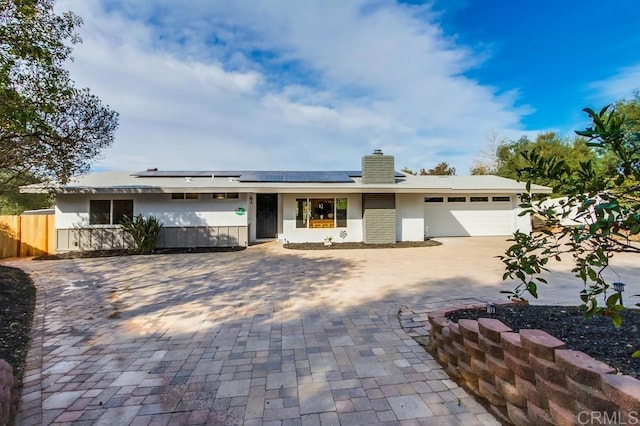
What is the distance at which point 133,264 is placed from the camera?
8648 mm

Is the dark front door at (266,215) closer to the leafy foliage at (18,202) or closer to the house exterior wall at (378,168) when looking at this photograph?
A: the house exterior wall at (378,168)

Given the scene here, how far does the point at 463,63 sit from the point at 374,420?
39.1 ft

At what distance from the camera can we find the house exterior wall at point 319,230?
1226 centimetres

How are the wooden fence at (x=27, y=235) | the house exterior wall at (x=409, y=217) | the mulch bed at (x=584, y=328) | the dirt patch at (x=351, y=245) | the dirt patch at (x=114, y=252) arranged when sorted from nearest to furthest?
the mulch bed at (x=584, y=328) < the dirt patch at (x=114, y=252) < the wooden fence at (x=27, y=235) < the dirt patch at (x=351, y=245) < the house exterior wall at (x=409, y=217)

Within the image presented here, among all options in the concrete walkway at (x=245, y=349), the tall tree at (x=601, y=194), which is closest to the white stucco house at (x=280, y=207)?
the concrete walkway at (x=245, y=349)

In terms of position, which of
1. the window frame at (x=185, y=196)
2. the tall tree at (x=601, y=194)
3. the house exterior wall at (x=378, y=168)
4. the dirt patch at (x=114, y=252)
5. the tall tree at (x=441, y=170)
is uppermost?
the tall tree at (x=441, y=170)

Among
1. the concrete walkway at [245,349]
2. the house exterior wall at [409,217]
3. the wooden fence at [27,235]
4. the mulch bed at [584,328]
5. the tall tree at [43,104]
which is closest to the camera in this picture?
the mulch bed at [584,328]

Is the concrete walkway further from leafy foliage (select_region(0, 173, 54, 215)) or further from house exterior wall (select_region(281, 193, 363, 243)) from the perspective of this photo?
leafy foliage (select_region(0, 173, 54, 215))

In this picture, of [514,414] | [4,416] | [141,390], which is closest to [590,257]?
[514,414]

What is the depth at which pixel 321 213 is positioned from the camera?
12.5 m

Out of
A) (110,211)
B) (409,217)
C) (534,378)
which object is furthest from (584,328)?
(110,211)

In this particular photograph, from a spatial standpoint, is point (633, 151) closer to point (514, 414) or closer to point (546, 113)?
point (514, 414)

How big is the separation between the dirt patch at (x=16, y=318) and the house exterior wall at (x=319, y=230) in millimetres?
7755

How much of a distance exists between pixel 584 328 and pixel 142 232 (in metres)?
11.7
